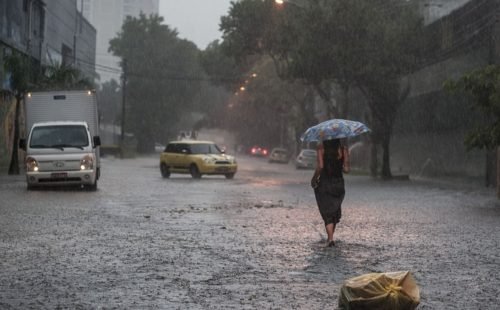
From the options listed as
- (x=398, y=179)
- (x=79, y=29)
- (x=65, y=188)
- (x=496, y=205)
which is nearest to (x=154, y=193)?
(x=65, y=188)

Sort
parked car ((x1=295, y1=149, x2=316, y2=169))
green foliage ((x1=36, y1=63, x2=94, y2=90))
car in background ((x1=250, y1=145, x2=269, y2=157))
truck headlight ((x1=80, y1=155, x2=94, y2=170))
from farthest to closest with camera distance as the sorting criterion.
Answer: car in background ((x1=250, y1=145, x2=269, y2=157))
parked car ((x1=295, y1=149, x2=316, y2=169))
green foliage ((x1=36, y1=63, x2=94, y2=90))
truck headlight ((x1=80, y1=155, x2=94, y2=170))

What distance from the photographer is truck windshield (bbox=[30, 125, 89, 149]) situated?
72.8 feet

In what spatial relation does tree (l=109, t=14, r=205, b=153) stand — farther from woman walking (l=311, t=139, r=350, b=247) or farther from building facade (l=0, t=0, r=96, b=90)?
woman walking (l=311, t=139, r=350, b=247)

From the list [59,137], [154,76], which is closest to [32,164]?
[59,137]

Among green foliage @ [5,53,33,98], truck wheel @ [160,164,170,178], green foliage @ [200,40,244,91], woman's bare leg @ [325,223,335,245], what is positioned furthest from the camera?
green foliage @ [200,40,244,91]

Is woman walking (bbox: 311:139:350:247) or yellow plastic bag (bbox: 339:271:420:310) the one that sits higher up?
woman walking (bbox: 311:139:350:247)

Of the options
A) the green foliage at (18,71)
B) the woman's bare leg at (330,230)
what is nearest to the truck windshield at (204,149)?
the green foliage at (18,71)

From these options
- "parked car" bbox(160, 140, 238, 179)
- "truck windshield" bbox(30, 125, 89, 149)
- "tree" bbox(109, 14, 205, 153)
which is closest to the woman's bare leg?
"truck windshield" bbox(30, 125, 89, 149)

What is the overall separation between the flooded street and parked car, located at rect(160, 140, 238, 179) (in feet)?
43.3

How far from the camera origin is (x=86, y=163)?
72.2 ft

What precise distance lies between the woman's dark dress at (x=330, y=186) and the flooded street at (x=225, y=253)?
603mm

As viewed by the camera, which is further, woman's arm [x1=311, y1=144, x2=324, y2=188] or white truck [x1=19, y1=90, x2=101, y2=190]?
white truck [x1=19, y1=90, x2=101, y2=190]

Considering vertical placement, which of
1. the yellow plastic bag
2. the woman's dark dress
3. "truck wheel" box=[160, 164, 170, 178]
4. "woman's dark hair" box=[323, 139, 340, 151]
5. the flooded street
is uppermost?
"woman's dark hair" box=[323, 139, 340, 151]

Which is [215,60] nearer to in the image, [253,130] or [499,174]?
[253,130]
